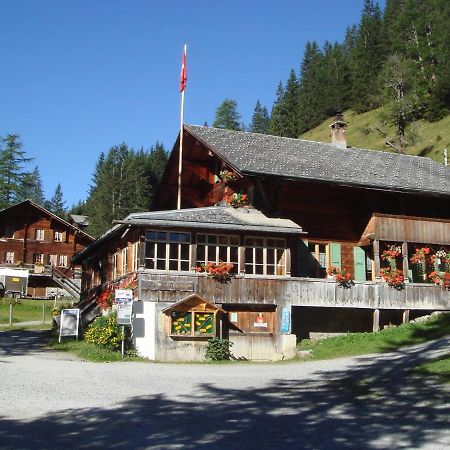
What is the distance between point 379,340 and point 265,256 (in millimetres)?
5296

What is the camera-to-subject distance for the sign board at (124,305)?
2069cm

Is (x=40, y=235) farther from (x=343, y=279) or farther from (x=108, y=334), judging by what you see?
(x=343, y=279)

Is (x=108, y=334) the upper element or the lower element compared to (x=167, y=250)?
lower

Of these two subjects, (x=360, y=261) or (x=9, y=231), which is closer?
(x=360, y=261)

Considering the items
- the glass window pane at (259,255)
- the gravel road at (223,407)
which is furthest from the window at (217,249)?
the gravel road at (223,407)

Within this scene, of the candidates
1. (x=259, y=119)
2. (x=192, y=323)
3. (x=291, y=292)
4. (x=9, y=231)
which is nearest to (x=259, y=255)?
(x=291, y=292)

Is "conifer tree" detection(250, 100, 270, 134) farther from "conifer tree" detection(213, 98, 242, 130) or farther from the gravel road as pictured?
the gravel road

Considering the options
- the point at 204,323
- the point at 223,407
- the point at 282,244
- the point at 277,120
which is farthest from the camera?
the point at 277,120

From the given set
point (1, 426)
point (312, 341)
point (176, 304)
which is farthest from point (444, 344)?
point (1, 426)

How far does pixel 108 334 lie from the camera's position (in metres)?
21.2

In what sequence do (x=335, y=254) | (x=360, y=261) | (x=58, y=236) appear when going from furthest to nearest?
(x=58, y=236) → (x=360, y=261) → (x=335, y=254)

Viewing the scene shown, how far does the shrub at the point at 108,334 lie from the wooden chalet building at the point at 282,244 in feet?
2.82

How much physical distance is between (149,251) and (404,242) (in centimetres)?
1133

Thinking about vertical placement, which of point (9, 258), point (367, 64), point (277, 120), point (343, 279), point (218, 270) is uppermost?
point (367, 64)
